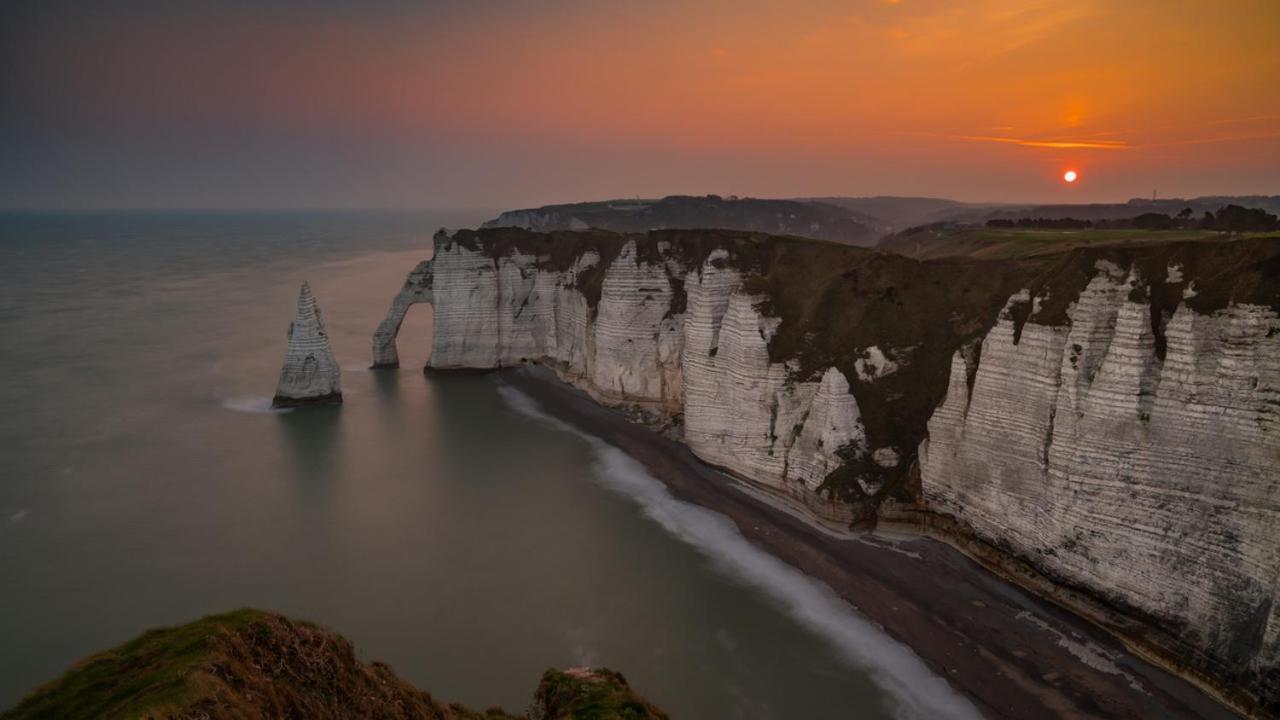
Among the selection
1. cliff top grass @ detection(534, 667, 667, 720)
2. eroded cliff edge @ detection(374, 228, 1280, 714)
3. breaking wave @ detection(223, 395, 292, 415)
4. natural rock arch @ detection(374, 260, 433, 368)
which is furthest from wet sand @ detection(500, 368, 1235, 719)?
natural rock arch @ detection(374, 260, 433, 368)

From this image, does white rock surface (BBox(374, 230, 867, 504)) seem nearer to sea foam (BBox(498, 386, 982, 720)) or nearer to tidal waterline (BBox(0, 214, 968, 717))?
sea foam (BBox(498, 386, 982, 720))

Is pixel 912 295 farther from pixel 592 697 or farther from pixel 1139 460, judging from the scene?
pixel 592 697

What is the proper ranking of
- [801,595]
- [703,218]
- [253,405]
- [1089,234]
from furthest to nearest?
[703,218]
[253,405]
[1089,234]
[801,595]

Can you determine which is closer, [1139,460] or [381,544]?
[1139,460]

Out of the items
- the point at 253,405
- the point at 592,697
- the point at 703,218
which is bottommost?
the point at 253,405

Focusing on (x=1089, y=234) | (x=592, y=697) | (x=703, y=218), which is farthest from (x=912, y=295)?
(x=703, y=218)

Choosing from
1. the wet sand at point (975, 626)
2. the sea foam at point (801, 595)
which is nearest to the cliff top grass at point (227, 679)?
the sea foam at point (801, 595)

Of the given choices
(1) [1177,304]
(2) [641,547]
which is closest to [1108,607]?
(1) [1177,304]

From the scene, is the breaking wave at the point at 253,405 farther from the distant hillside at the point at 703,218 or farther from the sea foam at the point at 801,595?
the distant hillside at the point at 703,218
